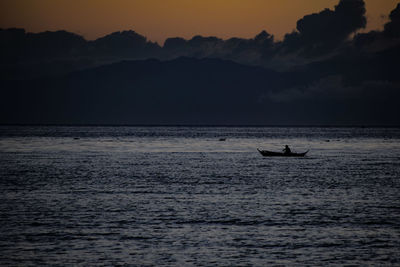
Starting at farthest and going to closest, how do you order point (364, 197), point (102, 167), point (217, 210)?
point (102, 167)
point (364, 197)
point (217, 210)

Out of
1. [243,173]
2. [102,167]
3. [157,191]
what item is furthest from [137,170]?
[157,191]

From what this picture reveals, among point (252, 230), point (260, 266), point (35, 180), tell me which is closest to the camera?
point (260, 266)

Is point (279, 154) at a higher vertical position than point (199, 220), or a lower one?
higher

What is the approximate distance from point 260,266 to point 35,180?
129 ft

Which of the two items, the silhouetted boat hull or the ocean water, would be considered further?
the silhouetted boat hull

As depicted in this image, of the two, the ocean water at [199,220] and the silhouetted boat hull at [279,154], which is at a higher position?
the silhouetted boat hull at [279,154]

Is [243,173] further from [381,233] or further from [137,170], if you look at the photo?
[381,233]

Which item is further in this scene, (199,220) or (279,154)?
(279,154)

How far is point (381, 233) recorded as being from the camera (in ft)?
A: 107

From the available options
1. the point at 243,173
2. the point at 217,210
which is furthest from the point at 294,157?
the point at 217,210

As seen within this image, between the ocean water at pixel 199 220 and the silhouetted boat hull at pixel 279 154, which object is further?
the silhouetted boat hull at pixel 279 154

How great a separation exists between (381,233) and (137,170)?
4522cm

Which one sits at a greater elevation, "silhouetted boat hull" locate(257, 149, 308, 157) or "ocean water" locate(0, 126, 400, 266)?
"silhouetted boat hull" locate(257, 149, 308, 157)

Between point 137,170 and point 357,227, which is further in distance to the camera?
point 137,170
